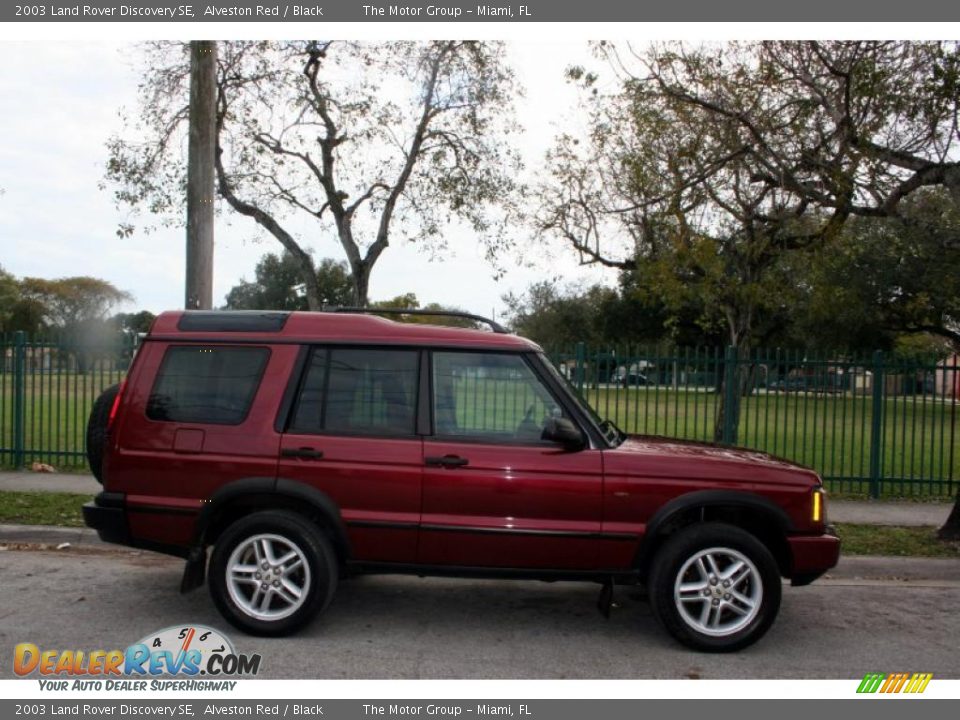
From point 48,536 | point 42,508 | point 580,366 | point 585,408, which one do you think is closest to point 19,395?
point 42,508

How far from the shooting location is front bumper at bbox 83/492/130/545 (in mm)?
5387

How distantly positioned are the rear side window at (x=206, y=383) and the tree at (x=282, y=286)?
2039cm

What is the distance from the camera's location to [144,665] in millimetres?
4840

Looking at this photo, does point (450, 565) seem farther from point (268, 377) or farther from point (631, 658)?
point (268, 377)

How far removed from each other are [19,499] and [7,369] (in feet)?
10.2

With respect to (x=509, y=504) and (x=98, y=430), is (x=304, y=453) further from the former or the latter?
A: (x=98, y=430)

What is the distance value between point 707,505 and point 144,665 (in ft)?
11.0

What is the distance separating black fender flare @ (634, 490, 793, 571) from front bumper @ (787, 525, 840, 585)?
0.36ft

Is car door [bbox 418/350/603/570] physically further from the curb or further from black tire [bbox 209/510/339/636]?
the curb

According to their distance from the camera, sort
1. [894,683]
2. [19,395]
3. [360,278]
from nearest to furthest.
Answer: [894,683], [19,395], [360,278]

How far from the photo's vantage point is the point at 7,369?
1165 cm

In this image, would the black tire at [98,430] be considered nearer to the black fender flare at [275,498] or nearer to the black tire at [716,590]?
the black fender flare at [275,498]

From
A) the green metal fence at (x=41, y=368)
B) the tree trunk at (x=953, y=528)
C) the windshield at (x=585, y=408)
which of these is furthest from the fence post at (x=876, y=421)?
the green metal fence at (x=41, y=368)

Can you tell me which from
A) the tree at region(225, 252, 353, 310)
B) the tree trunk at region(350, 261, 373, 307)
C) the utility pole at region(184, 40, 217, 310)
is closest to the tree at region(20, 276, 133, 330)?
the tree at region(225, 252, 353, 310)
